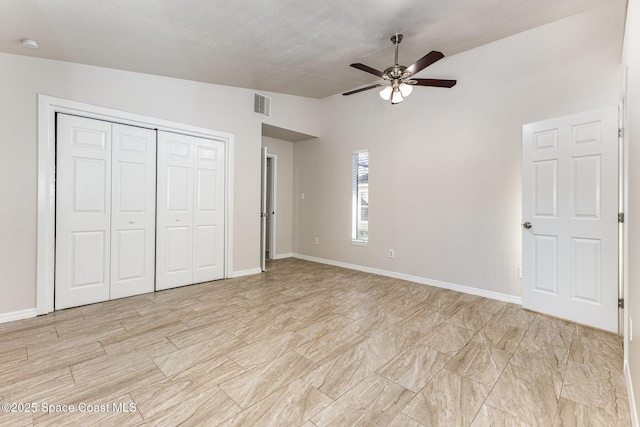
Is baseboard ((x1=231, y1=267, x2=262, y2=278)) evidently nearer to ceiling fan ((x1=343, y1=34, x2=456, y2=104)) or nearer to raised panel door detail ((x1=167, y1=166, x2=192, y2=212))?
raised panel door detail ((x1=167, y1=166, x2=192, y2=212))

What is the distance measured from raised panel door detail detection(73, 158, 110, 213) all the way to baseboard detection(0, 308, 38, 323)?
1.09 metres

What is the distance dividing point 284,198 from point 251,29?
377cm

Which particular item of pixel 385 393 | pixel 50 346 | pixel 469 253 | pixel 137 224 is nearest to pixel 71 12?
pixel 137 224

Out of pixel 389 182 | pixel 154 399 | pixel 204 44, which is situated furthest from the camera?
pixel 389 182

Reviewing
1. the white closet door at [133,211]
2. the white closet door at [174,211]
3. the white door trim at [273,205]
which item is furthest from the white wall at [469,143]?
the white closet door at [133,211]

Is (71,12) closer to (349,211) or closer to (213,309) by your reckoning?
(213,309)

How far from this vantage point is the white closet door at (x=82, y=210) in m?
3.03

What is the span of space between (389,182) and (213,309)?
3.17 m

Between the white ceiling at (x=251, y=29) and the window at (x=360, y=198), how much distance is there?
168 centimetres

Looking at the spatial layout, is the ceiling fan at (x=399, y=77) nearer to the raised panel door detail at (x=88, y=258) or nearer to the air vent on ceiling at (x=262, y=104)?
the air vent on ceiling at (x=262, y=104)

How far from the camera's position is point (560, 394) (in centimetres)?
175

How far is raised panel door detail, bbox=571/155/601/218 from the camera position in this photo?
2.71m

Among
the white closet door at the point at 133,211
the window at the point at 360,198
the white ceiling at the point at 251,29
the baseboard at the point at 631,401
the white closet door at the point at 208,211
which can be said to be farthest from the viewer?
the window at the point at 360,198

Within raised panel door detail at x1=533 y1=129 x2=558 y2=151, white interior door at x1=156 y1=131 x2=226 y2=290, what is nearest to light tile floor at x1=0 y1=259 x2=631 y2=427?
white interior door at x1=156 y1=131 x2=226 y2=290
